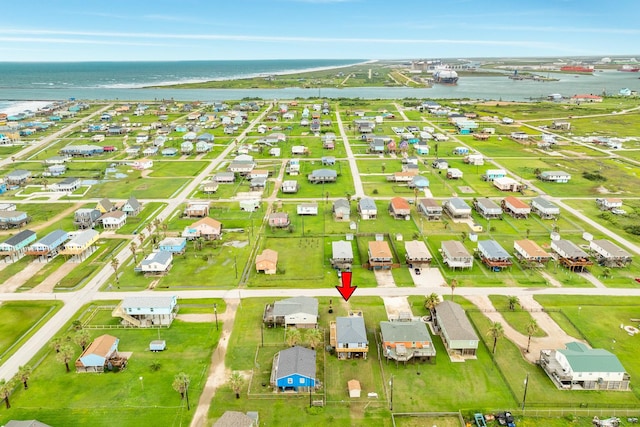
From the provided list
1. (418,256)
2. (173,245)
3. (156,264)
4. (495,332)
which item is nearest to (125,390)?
(156,264)

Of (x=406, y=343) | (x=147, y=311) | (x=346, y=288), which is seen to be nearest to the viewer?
(x=406, y=343)

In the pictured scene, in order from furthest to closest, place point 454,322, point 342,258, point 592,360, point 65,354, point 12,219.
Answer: point 12,219
point 342,258
point 454,322
point 65,354
point 592,360

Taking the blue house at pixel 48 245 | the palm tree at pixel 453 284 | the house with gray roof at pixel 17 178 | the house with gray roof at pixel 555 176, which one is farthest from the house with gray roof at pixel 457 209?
the house with gray roof at pixel 17 178

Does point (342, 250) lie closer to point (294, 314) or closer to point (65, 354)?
point (294, 314)

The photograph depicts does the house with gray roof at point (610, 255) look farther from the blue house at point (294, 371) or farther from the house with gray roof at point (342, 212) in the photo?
the blue house at point (294, 371)

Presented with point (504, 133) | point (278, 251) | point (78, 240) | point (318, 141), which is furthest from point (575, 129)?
point (78, 240)

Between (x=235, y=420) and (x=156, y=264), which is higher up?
(x=156, y=264)
